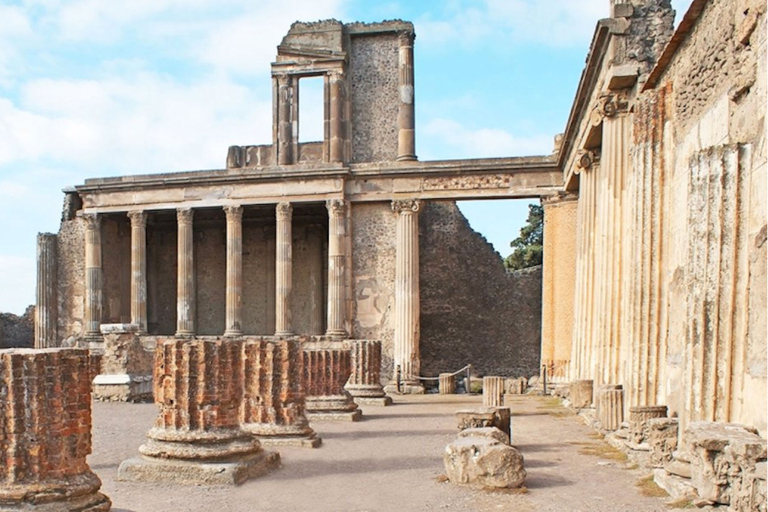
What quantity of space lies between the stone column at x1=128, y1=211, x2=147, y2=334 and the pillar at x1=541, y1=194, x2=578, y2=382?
11.3 metres

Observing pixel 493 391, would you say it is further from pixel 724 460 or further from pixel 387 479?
pixel 724 460

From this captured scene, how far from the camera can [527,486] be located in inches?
269

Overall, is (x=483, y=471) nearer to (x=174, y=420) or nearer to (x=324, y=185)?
(x=174, y=420)

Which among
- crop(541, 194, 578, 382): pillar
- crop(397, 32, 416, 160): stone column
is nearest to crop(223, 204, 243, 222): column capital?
crop(397, 32, 416, 160): stone column

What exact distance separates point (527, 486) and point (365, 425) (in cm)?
505

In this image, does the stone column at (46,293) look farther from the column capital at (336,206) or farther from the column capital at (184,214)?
the column capital at (336,206)

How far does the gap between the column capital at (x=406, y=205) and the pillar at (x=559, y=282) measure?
332 cm

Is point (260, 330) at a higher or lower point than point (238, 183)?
lower

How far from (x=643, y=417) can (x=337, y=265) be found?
12.9 metres

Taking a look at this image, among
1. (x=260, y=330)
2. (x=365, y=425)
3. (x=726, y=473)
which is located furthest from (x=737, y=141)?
(x=260, y=330)

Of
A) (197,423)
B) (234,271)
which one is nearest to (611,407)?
(197,423)

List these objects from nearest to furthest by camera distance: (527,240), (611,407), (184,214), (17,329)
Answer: (611,407)
(184,214)
(17,329)
(527,240)

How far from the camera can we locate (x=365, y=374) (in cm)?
1512

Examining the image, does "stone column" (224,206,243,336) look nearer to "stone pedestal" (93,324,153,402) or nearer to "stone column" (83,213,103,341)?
"stone column" (83,213,103,341)
